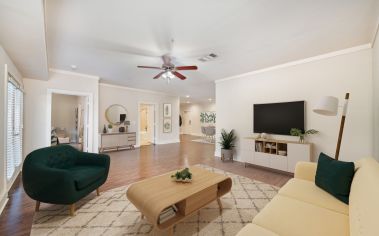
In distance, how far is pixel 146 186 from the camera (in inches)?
79.7

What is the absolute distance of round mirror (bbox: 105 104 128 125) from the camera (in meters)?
6.53

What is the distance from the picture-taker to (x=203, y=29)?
2.50 m

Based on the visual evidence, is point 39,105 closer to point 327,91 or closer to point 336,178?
point 336,178

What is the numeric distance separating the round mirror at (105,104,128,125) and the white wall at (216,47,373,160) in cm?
481

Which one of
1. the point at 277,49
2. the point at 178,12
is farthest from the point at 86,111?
the point at 277,49

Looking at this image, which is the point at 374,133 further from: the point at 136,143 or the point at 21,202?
the point at 136,143

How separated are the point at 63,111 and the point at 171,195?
8350 millimetres

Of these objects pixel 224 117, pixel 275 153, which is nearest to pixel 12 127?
pixel 224 117

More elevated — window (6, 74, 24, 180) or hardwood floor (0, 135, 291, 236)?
window (6, 74, 24, 180)

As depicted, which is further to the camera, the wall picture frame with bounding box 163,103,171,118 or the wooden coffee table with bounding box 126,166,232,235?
the wall picture frame with bounding box 163,103,171,118

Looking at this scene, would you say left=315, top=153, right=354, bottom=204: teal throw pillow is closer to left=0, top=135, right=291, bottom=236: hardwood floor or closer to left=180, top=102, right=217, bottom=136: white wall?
left=0, top=135, right=291, bottom=236: hardwood floor

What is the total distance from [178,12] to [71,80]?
13.9 feet

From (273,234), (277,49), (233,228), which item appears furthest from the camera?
(277,49)

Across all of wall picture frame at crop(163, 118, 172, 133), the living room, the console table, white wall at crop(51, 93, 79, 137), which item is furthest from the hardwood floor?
white wall at crop(51, 93, 79, 137)
